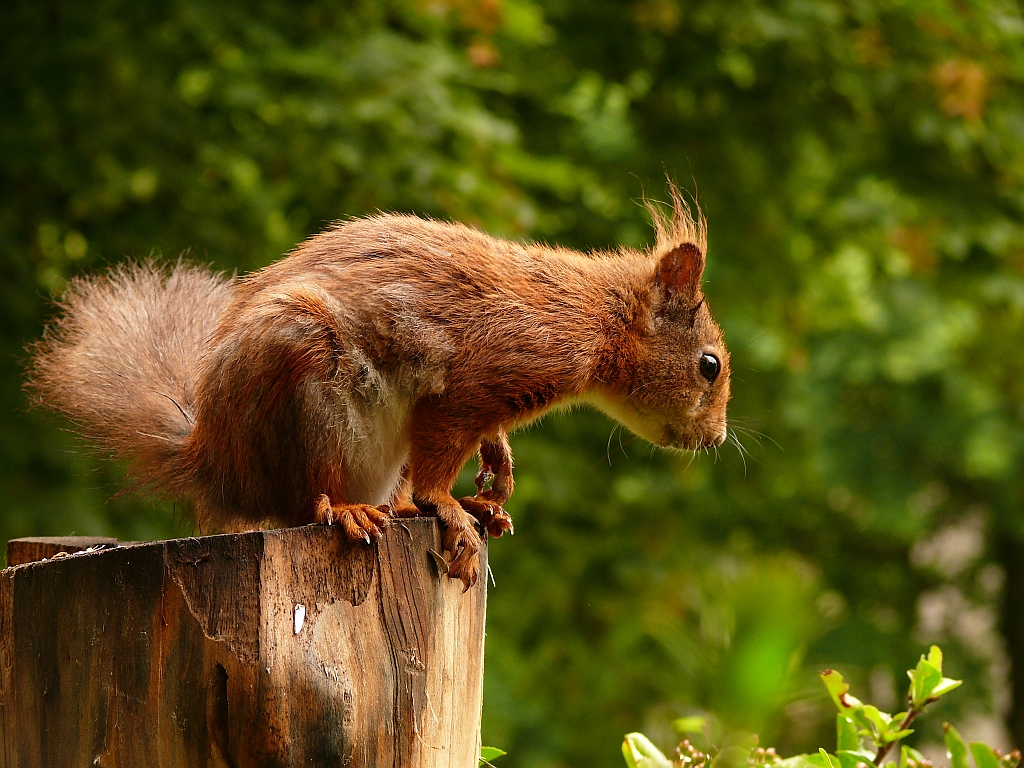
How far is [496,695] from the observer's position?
18.3ft

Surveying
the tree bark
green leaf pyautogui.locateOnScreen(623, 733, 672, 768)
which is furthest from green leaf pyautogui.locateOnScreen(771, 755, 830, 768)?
the tree bark

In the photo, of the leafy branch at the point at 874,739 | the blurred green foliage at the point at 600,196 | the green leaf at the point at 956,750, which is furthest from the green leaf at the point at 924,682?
the blurred green foliage at the point at 600,196

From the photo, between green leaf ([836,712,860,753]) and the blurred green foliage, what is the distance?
32.1 inches

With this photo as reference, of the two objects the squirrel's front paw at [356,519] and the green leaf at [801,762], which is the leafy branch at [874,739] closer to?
the green leaf at [801,762]

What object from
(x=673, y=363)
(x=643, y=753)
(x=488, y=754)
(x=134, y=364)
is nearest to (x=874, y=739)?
(x=643, y=753)

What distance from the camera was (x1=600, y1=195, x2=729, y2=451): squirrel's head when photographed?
278cm

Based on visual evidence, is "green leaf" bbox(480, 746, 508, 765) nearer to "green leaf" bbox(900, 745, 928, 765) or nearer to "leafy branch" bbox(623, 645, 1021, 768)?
"leafy branch" bbox(623, 645, 1021, 768)

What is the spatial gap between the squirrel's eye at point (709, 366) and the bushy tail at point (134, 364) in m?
1.20

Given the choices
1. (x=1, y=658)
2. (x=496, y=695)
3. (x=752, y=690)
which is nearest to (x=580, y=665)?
(x=496, y=695)

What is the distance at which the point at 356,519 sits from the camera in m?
1.99

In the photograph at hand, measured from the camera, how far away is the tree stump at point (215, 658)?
1.76 metres

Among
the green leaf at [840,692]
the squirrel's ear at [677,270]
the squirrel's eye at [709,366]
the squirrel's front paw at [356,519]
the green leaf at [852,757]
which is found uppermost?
the squirrel's ear at [677,270]

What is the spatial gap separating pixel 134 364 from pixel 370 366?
2.18 ft

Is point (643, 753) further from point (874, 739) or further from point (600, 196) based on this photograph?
point (600, 196)
